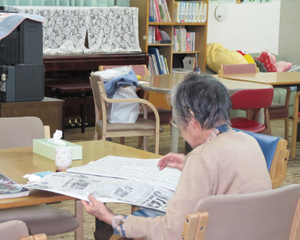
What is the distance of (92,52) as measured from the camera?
5.68 meters

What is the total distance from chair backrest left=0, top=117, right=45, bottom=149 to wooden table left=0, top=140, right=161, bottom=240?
1.01ft

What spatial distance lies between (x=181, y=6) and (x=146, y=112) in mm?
2374

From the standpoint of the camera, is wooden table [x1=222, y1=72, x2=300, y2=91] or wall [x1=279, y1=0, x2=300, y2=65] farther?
wall [x1=279, y1=0, x2=300, y2=65]

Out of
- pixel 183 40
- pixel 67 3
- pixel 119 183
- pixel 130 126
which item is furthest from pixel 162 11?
pixel 119 183

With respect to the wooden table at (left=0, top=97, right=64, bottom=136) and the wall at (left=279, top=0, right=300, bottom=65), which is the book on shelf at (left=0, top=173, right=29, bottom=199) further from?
the wall at (left=279, top=0, right=300, bottom=65)

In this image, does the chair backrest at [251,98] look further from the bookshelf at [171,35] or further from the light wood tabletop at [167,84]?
the bookshelf at [171,35]

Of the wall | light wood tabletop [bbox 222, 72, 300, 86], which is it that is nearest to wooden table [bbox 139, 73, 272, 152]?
light wood tabletop [bbox 222, 72, 300, 86]

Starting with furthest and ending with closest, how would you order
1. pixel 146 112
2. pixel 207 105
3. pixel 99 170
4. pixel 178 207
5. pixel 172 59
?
pixel 172 59
pixel 146 112
pixel 99 170
pixel 207 105
pixel 178 207

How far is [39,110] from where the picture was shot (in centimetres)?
384

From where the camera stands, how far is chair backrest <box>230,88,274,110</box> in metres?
3.54

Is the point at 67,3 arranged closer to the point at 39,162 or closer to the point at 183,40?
the point at 183,40

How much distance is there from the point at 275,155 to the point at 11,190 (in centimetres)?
103

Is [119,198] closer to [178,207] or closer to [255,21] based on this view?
[178,207]

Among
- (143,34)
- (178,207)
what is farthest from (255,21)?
(178,207)
